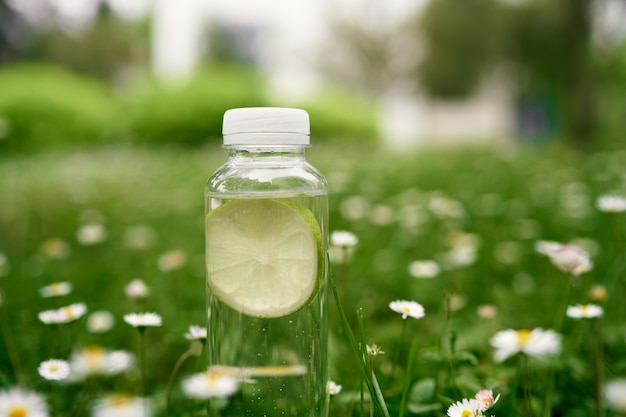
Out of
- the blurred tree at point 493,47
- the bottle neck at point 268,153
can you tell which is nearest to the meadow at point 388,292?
the bottle neck at point 268,153

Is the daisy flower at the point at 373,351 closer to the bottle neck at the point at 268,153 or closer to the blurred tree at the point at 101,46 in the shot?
A: the bottle neck at the point at 268,153

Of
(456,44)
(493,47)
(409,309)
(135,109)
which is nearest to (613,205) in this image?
(409,309)

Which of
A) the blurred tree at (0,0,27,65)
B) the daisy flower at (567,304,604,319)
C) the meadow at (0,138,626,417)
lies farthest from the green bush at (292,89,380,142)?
→ the daisy flower at (567,304,604,319)

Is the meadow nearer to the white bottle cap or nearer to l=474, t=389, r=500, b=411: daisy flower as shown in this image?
l=474, t=389, r=500, b=411: daisy flower

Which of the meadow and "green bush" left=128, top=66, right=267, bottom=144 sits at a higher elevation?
the meadow

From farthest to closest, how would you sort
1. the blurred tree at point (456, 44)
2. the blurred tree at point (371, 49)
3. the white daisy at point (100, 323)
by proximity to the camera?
the blurred tree at point (371, 49) < the blurred tree at point (456, 44) < the white daisy at point (100, 323)

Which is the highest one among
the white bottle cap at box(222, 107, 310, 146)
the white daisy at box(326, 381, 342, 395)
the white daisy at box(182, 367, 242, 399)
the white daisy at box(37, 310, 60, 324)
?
the white bottle cap at box(222, 107, 310, 146)
